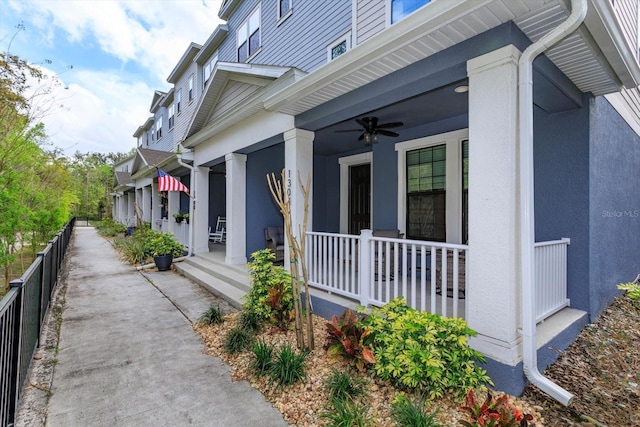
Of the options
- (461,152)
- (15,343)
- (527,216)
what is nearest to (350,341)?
(527,216)

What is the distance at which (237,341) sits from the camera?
3701 millimetres

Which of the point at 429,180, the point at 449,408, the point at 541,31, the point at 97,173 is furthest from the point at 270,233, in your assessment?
the point at 97,173

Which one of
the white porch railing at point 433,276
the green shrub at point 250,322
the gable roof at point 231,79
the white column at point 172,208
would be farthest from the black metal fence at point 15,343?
the white column at point 172,208

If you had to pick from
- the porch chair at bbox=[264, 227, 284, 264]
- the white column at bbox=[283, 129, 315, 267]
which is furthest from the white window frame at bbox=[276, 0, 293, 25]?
the porch chair at bbox=[264, 227, 284, 264]

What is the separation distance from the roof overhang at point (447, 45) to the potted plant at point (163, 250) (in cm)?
648

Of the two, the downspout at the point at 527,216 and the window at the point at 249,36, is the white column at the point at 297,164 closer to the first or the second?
the downspout at the point at 527,216

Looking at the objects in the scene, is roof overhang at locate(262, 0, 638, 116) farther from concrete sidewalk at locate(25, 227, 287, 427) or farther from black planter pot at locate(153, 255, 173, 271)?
black planter pot at locate(153, 255, 173, 271)

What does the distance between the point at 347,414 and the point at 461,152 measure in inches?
176

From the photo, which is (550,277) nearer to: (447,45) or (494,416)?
(494,416)

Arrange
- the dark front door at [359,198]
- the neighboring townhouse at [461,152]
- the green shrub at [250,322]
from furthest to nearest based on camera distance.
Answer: the dark front door at [359,198], the green shrub at [250,322], the neighboring townhouse at [461,152]

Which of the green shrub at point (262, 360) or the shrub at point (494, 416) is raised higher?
the shrub at point (494, 416)

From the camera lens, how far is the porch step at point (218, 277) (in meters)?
5.69

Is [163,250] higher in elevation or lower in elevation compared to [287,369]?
higher

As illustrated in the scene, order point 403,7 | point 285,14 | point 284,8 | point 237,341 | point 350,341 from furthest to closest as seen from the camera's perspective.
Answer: point 284,8 → point 285,14 → point 403,7 → point 237,341 → point 350,341
